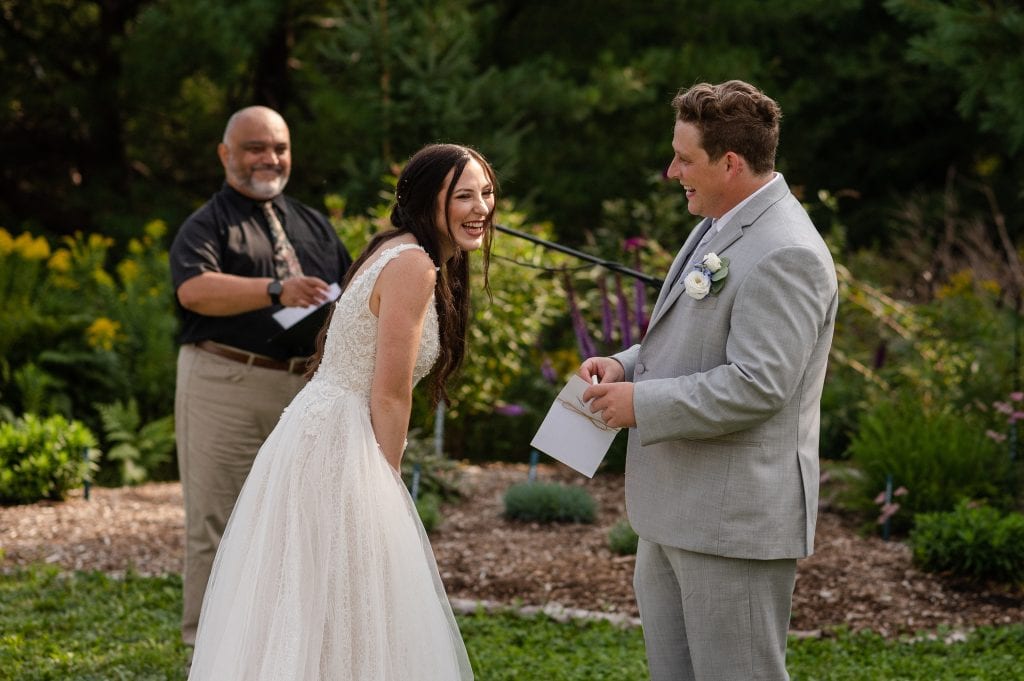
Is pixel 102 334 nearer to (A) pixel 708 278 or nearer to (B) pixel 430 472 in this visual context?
(B) pixel 430 472

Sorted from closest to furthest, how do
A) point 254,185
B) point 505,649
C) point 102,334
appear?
point 254,185 → point 505,649 → point 102,334

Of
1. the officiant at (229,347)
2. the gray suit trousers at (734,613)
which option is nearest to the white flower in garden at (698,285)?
the gray suit trousers at (734,613)

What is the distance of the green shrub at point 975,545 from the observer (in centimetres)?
503

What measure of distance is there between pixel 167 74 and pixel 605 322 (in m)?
6.93

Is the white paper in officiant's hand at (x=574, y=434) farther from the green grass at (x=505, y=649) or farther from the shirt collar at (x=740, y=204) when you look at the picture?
the green grass at (x=505, y=649)

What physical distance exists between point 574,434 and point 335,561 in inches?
28.2

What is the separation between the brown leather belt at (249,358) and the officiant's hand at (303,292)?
13.0 inches

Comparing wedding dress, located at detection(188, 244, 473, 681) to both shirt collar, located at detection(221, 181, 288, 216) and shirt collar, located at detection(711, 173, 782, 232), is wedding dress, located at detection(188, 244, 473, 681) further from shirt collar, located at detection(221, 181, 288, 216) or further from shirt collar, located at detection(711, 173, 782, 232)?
shirt collar, located at detection(221, 181, 288, 216)

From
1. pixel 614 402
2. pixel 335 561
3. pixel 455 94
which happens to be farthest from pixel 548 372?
pixel 614 402

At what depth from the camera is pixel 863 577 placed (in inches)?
209

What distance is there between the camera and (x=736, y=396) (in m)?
2.59

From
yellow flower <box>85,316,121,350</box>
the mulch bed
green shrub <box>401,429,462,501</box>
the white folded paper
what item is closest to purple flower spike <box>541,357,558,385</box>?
the mulch bed

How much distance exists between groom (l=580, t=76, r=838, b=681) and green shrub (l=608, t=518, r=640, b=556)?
109 inches

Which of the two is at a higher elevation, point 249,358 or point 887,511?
point 249,358
